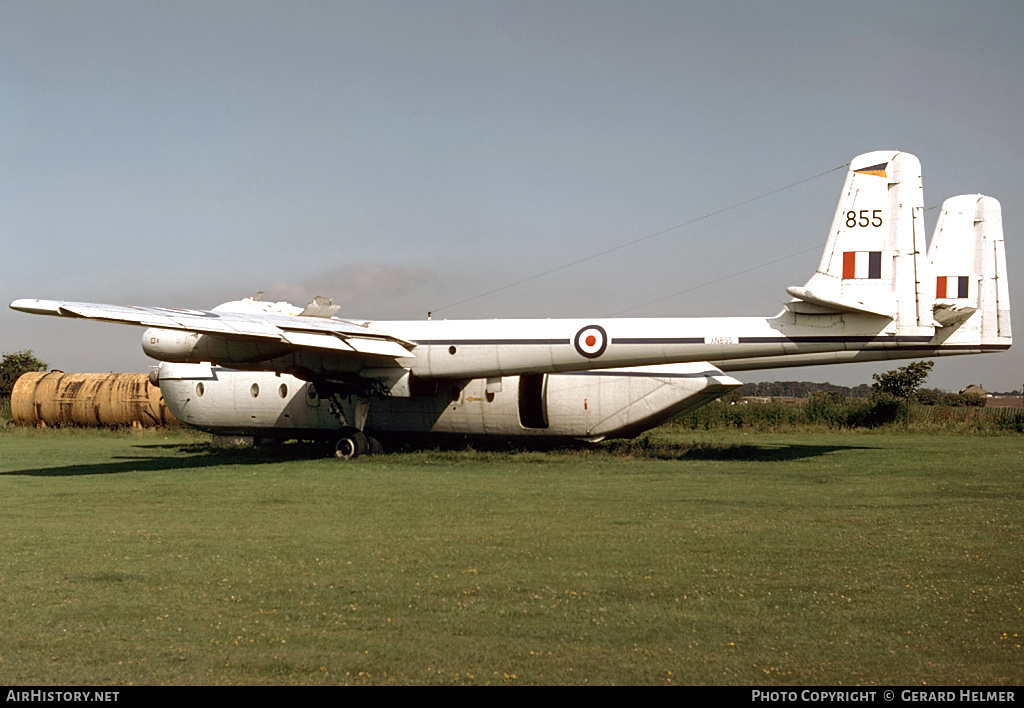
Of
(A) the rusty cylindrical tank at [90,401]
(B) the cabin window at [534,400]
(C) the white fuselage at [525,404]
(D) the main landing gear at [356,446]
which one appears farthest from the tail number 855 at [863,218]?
(A) the rusty cylindrical tank at [90,401]

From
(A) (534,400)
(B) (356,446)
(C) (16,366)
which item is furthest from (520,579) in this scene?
(C) (16,366)

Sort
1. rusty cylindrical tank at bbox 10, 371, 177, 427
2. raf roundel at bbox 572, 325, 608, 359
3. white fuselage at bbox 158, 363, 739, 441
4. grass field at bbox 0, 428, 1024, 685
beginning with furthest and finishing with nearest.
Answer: rusty cylindrical tank at bbox 10, 371, 177, 427
white fuselage at bbox 158, 363, 739, 441
raf roundel at bbox 572, 325, 608, 359
grass field at bbox 0, 428, 1024, 685

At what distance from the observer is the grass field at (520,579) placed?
5.75 m

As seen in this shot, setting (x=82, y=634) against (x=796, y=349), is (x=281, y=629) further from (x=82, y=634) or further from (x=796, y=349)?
(x=796, y=349)

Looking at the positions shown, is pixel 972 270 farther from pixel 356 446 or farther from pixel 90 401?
pixel 90 401

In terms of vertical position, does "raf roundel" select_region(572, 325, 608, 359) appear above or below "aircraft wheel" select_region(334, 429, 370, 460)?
above

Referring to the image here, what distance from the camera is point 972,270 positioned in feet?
70.5

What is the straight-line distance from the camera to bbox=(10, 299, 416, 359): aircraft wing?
17.1 metres

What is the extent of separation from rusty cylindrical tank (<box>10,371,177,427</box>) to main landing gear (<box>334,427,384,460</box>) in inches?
606

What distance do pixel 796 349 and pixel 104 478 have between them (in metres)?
13.5

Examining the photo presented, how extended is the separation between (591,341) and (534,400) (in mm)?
3313

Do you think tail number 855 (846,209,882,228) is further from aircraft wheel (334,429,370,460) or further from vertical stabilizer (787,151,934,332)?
aircraft wheel (334,429,370,460)

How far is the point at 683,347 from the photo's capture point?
1862 centimetres

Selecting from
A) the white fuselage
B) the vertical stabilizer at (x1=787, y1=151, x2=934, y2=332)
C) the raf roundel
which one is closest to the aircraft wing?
the white fuselage
